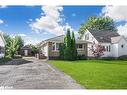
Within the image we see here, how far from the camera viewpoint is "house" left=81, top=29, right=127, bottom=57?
55.3 feet

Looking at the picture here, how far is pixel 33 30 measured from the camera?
13.0 metres

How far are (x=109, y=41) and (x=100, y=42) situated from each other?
A: 163 centimetres

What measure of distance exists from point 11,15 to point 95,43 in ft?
26.8

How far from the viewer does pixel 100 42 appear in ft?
66.0

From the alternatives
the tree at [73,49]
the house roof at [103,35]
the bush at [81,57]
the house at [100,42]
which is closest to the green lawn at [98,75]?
the bush at [81,57]

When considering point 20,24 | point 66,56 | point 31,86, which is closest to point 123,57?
point 66,56

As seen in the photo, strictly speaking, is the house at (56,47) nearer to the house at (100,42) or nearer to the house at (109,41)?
the house at (100,42)

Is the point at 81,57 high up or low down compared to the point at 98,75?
up

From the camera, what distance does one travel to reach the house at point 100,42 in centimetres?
1627

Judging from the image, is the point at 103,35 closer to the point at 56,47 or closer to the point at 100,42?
the point at 100,42

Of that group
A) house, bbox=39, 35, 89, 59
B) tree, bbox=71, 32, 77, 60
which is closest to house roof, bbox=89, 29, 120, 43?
house, bbox=39, 35, 89, 59

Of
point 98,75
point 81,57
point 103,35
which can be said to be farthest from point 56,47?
point 98,75

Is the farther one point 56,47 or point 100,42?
point 100,42
